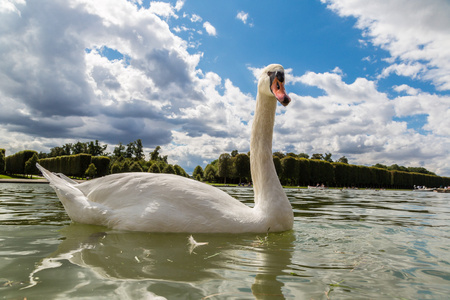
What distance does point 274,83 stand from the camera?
4.31 m

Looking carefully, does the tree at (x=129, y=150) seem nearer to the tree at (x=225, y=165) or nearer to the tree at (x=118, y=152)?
the tree at (x=118, y=152)

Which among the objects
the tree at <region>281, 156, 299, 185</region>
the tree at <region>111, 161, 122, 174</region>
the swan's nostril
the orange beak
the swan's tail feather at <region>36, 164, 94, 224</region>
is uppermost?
the tree at <region>281, 156, 299, 185</region>

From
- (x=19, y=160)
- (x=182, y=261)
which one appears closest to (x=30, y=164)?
(x=19, y=160)

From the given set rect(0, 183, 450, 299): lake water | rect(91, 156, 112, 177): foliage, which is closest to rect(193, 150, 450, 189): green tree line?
rect(91, 156, 112, 177): foliage

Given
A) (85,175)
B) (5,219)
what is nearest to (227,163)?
(85,175)

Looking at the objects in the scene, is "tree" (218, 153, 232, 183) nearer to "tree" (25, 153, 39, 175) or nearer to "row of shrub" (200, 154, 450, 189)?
"row of shrub" (200, 154, 450, 189)

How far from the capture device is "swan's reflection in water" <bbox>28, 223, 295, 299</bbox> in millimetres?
2256

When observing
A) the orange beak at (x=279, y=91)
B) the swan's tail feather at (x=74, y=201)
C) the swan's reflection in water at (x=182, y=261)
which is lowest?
the swan's reflection in water at (x=182, y=261)

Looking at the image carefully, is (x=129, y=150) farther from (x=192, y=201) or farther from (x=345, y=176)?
(x=192, y=201)

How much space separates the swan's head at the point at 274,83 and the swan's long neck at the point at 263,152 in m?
0.23

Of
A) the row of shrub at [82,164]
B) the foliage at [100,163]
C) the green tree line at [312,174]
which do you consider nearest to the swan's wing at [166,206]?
the green tree line at [312,174]

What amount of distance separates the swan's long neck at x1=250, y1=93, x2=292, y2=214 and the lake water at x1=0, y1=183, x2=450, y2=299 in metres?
0.67

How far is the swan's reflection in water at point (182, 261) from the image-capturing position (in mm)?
2256

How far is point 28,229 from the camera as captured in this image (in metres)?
4.61
